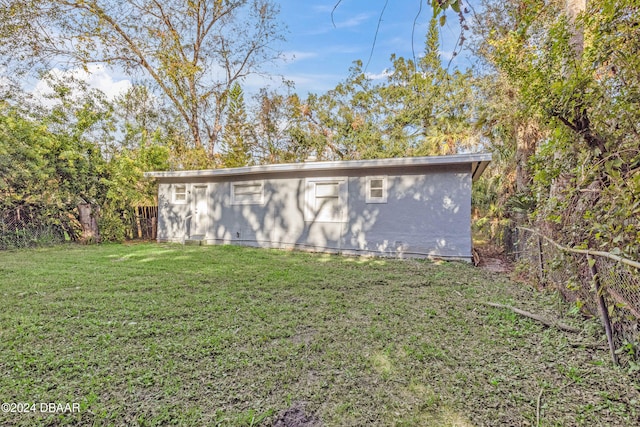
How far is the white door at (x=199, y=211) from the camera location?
1002 cm

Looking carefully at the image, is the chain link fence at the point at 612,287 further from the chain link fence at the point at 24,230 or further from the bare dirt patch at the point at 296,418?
the chain link fence at the point at 24,230

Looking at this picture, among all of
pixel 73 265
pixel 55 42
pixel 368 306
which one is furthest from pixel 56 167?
pixel 368 306

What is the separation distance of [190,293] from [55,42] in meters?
13.6

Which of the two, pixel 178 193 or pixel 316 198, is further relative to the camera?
pixel 178 193

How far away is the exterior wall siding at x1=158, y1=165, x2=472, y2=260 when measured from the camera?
7168 millimetres

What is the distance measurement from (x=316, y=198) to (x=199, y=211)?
4.20 meters

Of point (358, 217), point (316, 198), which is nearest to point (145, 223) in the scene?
point (316, 198)

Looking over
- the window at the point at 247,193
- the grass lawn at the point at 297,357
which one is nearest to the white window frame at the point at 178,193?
the window at the point at 247,193

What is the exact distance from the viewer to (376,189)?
25.7 feet

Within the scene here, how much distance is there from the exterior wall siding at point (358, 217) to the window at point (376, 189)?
0.09 metres

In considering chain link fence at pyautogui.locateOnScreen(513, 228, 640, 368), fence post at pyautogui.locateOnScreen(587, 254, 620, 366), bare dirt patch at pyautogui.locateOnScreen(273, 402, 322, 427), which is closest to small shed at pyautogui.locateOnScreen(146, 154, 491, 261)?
chain link fence at pyautogui.locateOnScreen(513, 228, 640, 368)

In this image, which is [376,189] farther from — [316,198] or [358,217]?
[316,198]

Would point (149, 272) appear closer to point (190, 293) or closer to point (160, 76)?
point (190, 293)

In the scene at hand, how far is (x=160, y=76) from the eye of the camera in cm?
1446
